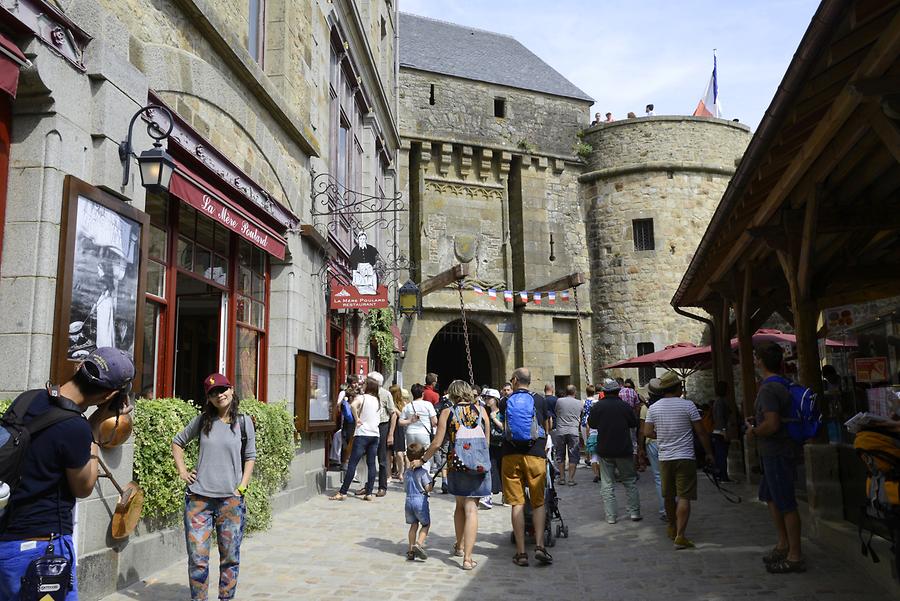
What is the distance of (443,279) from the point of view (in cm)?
1870

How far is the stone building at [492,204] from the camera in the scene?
20578 mm

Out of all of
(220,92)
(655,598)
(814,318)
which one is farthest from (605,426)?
(220,92)

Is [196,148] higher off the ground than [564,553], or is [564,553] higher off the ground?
[196,148]

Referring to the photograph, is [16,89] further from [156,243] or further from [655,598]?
[655,598]

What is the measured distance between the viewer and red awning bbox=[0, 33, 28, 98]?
3889mm

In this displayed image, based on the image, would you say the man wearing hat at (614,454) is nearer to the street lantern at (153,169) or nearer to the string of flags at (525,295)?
the street lantern at (153,169)

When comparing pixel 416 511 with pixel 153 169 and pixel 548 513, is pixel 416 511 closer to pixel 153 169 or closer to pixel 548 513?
pixel 548 513

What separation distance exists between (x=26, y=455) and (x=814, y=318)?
6.66 metres

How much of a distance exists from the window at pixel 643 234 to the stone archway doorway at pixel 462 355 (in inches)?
212

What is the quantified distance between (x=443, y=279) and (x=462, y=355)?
5390mm

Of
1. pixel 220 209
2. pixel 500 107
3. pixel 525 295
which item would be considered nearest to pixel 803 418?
pixel 220 209

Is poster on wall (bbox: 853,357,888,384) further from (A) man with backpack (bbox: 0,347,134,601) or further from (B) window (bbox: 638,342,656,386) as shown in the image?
(A) man with backpack (bbox: 0,347,134,601)

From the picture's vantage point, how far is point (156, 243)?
6.25 m

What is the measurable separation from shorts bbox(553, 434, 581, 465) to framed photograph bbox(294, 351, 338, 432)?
3300 millimetres
